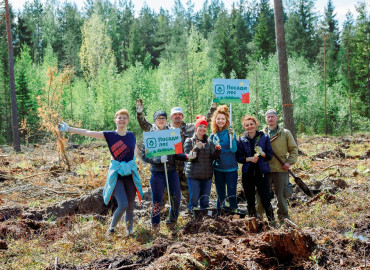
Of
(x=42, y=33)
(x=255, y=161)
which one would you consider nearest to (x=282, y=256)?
(x=255, y=161)

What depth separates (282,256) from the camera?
378 centimetres

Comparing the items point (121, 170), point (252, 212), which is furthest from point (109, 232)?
point (252, 212)

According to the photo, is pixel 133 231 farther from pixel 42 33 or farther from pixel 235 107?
pixel 42 33

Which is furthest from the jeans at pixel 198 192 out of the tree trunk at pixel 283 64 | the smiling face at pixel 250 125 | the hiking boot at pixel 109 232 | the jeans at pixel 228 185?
the tree trunk at pixel 283 64

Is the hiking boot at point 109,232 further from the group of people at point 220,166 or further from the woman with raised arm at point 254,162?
the woman with raised arm at point 254,162

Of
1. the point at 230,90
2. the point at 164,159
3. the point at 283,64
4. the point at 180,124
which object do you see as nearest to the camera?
the point at 164,159

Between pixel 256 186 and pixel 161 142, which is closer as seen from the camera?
pixel 161 142

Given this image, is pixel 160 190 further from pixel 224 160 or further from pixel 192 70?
pixel 192 70

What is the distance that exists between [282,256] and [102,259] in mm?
2133

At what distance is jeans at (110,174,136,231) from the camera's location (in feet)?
16.1

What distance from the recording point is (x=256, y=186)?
5.33 m

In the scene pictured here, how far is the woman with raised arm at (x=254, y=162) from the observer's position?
5199 millimetres

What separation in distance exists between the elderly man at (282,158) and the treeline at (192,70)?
57.5ft

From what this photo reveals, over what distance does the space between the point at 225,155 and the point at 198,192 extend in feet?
2.40
